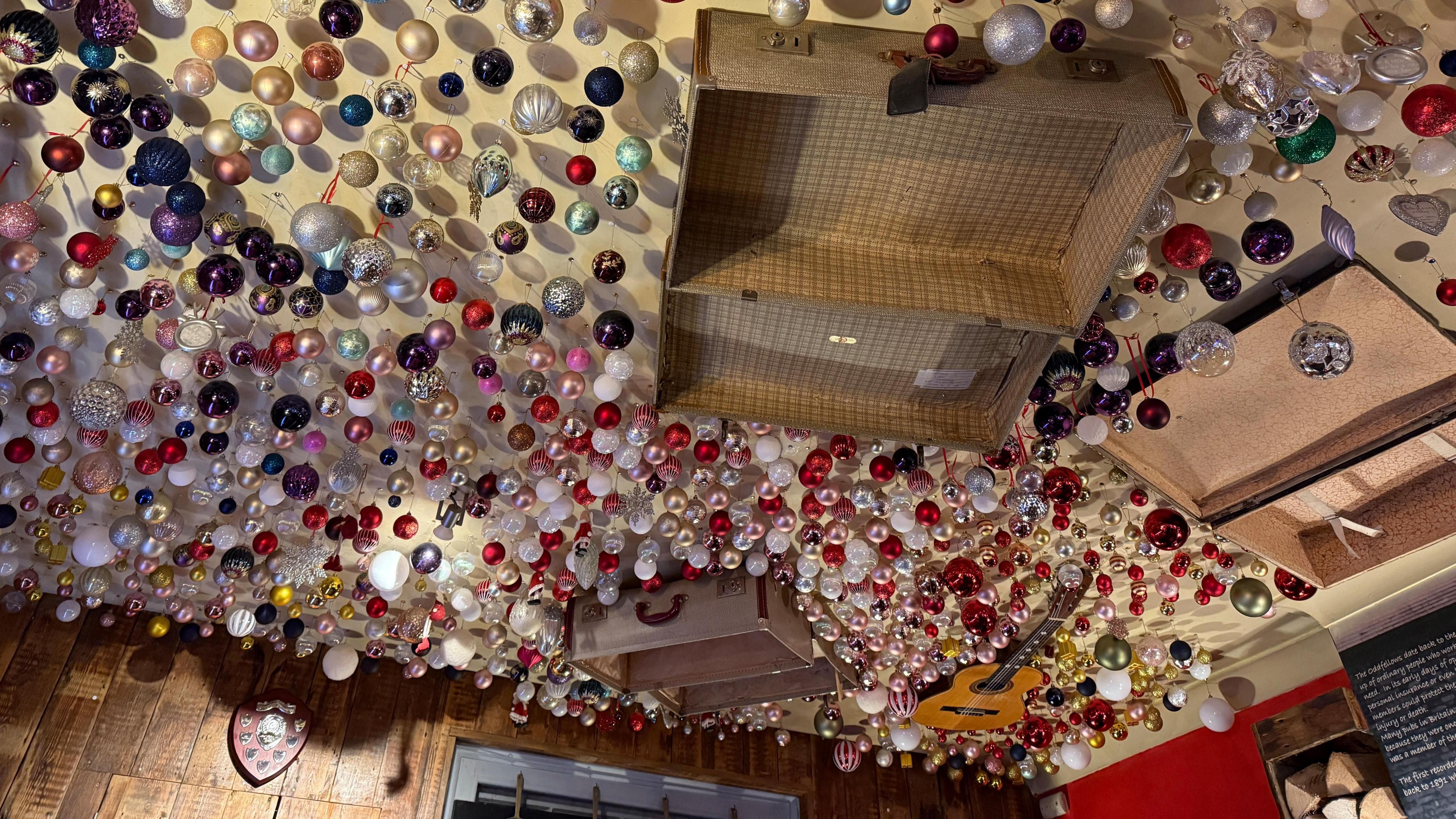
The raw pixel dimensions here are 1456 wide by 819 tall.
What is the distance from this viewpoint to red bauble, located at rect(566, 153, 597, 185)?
5.38ft

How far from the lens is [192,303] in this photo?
1.93 m

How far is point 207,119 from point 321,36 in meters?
0.30

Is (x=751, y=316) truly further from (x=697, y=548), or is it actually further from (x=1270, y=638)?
(x=1270, y=638)

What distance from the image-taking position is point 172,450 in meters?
2.13

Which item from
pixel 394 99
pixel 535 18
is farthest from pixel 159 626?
pixel 535 18

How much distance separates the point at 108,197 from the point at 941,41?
159 centimetres

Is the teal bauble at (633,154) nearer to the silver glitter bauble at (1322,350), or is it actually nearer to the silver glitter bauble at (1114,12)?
the silver glitter bauble at (1114,12)

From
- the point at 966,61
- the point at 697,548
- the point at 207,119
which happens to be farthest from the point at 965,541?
the point at 207,119

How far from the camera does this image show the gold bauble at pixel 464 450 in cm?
221

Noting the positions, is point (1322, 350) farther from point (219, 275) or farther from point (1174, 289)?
point (219, 275)

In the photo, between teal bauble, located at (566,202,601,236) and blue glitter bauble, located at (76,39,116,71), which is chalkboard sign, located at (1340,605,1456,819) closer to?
teal bauble, located at (566,202,601,236)

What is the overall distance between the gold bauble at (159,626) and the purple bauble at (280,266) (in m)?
1.84

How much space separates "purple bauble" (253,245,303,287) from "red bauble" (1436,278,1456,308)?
231 centimetres

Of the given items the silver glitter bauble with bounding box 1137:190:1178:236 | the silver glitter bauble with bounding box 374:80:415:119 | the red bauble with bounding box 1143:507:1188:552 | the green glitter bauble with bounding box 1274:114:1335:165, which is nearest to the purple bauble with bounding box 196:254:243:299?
the silver glitter bauble with bounding box 374:80:415:119
